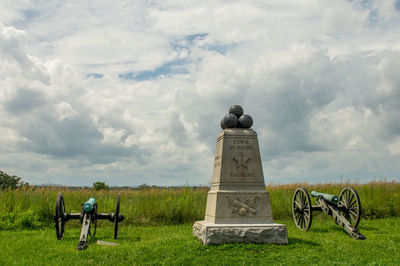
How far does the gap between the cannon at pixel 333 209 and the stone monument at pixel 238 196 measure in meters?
2.46

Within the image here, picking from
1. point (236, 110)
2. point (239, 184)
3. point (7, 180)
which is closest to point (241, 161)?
point (239, 184)

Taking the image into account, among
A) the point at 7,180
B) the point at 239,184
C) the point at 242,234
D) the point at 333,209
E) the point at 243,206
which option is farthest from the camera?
the point at 7,180

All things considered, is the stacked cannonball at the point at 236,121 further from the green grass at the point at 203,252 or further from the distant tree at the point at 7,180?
the distant tree at the point at 7,180

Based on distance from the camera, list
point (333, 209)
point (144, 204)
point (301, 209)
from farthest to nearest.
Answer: point (144, 204)
point (301, 209)
point (333, 209)

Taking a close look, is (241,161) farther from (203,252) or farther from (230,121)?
(203,252)

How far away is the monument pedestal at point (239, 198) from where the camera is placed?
8.05m

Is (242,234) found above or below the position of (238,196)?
below

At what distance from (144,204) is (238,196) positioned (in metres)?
5.99

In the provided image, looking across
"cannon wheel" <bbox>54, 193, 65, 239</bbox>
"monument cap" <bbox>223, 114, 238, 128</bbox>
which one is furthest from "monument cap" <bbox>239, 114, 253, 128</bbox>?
"cannon wheel" <bbox>54, 193, 65, 239</bbox>

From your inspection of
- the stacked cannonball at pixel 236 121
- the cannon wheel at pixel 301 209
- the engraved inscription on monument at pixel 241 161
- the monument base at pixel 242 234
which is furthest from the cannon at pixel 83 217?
the cannon wheel at pixel 301 209

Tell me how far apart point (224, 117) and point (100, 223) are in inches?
254

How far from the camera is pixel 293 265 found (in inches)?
267

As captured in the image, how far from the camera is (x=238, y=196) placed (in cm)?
849

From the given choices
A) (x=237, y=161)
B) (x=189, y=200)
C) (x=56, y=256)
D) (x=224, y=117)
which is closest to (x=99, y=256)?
(x=56, y=256)
